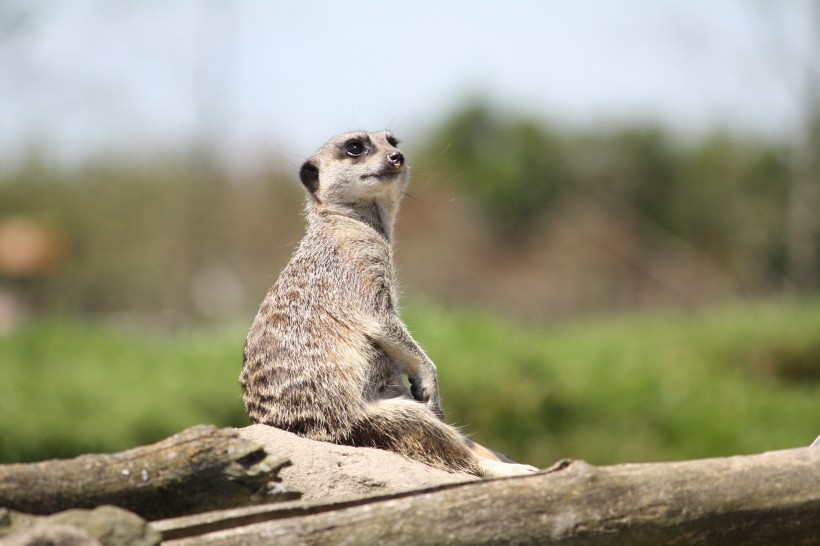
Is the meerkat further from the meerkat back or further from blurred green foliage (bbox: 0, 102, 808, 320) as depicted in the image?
blurred green foliage (bbox: 0, 102, 808, 320)

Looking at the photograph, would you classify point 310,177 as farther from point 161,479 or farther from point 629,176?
point 629,176

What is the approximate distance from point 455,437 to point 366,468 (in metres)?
0.46

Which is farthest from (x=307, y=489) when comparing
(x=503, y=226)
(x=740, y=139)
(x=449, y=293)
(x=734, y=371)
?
(x=740, y=139)

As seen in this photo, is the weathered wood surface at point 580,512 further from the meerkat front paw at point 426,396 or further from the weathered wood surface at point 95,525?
the meerkat front paw at point 426,396

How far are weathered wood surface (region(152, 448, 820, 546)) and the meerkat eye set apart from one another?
1.99 m

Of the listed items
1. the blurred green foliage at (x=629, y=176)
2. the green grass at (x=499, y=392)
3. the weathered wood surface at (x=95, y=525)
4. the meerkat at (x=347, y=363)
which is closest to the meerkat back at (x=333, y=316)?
the meerkat at (x=347, y=363)

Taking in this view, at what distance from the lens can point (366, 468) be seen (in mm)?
3738

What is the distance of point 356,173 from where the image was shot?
464 cm

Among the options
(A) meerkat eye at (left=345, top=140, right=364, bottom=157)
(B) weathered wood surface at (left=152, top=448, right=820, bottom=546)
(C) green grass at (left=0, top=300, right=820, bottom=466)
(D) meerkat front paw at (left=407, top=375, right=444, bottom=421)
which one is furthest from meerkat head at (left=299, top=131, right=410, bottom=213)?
(C) green grass at (left=0, top=300, right=820, bottom=466)

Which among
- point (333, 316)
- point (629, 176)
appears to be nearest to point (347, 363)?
point (333, 316)

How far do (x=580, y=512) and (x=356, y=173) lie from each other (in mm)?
2049

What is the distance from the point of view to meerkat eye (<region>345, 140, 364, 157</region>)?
4.71 meters

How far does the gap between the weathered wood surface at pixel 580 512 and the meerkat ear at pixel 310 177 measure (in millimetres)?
2080

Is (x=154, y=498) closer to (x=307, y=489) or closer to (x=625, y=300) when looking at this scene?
(x=307, y=489)
